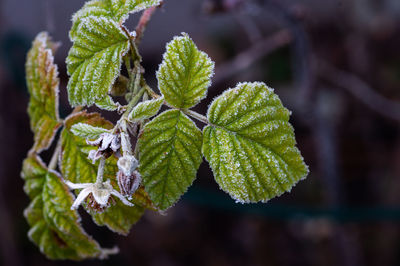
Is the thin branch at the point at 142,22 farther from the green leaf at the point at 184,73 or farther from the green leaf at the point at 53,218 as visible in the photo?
the green leaf at the point at 53,218

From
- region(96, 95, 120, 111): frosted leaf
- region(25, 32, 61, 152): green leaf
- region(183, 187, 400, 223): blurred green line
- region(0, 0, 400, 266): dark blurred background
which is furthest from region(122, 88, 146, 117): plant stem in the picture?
region(0, 0, 400, 266): dark blurred background

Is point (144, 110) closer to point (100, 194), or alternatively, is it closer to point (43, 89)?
point (100, 194)

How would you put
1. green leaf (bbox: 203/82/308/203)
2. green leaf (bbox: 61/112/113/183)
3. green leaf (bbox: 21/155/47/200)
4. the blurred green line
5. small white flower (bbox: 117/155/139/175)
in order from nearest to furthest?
small white flower (bbox: 117/155/139/175) < green leaf (bbox: 203/82/308/203) < green leaf (bbox: 61/112/113/183) < green leaf (bbox: 21/155/47/200) < the blurred green line

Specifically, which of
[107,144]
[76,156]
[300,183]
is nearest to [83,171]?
[76,156]

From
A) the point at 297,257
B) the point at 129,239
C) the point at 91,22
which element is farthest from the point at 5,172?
the point at 91,22

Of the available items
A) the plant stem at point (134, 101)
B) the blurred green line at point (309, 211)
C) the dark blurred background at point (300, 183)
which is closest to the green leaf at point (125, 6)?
the plant stem at point (134, 101)

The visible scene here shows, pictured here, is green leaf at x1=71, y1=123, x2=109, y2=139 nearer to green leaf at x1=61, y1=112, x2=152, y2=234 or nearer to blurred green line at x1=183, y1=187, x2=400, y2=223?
green leaf at x1=61, y1=112, x2=152, y2=234
